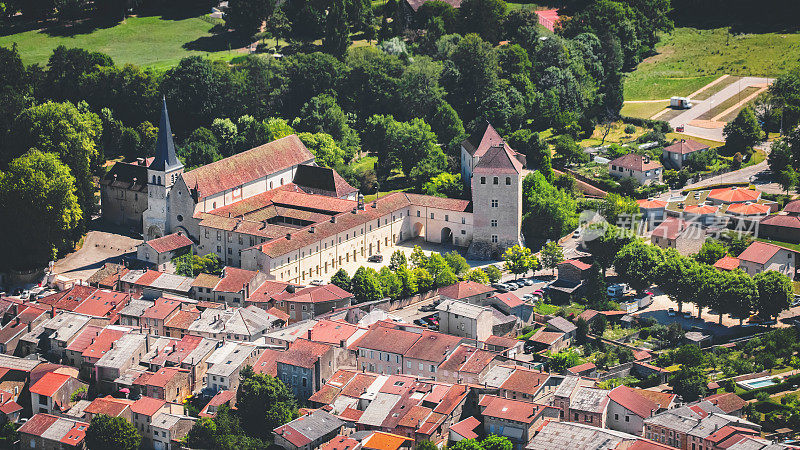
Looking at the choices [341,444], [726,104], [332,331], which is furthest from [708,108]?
[341,444]

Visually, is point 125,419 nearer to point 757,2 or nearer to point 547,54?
point 547,54

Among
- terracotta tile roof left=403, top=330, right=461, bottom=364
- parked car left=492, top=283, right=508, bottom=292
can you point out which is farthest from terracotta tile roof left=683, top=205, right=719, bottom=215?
terracotta tile roof left=403, top=330, right=461, bottom=364

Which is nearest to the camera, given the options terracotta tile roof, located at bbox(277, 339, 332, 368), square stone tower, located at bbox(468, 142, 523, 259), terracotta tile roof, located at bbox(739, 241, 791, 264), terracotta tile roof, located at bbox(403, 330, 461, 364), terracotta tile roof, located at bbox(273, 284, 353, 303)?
terracotta tile roof, located at bbox(277, 339, 332, 368)

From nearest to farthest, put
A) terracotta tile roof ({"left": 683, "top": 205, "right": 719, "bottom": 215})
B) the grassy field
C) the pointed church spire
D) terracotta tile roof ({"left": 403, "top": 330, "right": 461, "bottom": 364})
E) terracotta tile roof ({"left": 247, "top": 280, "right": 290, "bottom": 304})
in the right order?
terracotta tile roof ({"left": 403, "top": 330, "right": 461, "bottom": 364}) < terracotta tile roof ({"left": 247, "top": 280, "right": 290, "bottom": 304}) < the pointed church spire < terracotta tile roof ({"left": 683, "top": 205, "right": 719, "bottom": 215}) < the grassy field

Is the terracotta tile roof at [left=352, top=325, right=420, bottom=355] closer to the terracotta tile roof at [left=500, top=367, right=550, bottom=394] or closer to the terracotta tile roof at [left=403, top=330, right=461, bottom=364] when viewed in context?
the terracotta tile roof at [left=403, top=330, right=461, bottom=364]

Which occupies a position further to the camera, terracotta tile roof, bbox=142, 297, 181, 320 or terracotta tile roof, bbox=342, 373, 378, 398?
terracotta tile roof, bbox=142, 297, 181, 320

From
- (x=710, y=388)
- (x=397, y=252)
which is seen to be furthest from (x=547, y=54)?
(x=710, y=388)

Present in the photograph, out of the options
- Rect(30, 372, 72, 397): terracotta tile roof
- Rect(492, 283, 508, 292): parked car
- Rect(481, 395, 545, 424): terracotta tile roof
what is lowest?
Rect(481, 395, 545, 424): terracotta tile roof

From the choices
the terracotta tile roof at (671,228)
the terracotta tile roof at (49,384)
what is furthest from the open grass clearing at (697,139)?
the terracotta tile roof at (49,384)

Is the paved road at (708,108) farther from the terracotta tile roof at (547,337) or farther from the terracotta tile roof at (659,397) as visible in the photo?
the terracotta tile roof at (659,397)
